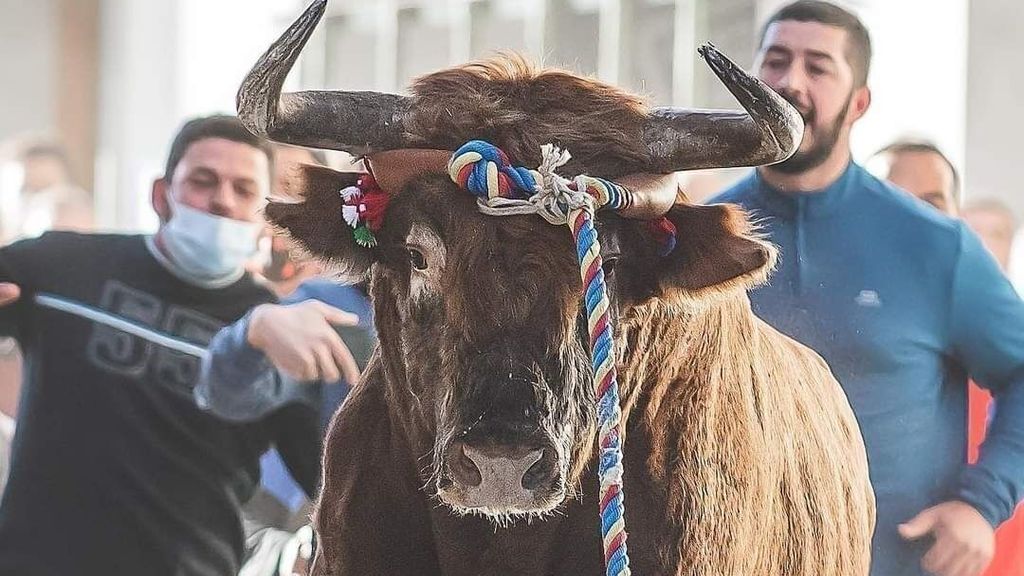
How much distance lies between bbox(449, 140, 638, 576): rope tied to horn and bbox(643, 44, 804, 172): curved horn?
0.13 metres

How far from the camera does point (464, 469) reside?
Answer: 2.02m

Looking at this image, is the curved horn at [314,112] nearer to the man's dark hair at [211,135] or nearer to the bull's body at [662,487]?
the bull's body at [662,487]

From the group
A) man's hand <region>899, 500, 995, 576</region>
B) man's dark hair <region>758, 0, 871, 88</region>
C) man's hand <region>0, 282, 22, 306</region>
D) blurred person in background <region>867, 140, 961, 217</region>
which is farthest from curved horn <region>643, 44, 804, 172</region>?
man's hand <region>0, 282, 22, 306</region>

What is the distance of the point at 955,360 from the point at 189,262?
2.11m

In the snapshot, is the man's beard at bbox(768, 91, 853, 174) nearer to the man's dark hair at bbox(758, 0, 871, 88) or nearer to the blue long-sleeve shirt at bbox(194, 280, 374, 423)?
the man's dark hair at bbox(758, 0, 871, 88)

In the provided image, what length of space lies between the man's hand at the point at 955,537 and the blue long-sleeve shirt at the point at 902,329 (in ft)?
0.08

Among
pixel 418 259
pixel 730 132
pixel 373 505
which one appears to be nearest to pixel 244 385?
pixel 373 505

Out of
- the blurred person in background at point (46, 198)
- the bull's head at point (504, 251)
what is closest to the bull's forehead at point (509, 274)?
the bull's head at point (504, 251)

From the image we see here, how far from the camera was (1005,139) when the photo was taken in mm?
4230

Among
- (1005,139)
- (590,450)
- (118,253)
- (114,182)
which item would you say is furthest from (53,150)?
(590,450)

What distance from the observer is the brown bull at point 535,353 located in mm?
2109

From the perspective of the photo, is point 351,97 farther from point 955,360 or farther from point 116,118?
point 116,118

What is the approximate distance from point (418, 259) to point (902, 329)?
5.05ft

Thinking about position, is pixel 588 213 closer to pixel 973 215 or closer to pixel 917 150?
pixel 917 150
